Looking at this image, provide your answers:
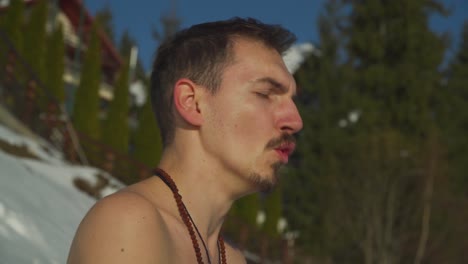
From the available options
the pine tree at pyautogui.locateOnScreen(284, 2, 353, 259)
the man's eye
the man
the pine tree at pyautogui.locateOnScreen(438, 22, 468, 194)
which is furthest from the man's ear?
the pine tree at pyautogui.locateOnScreen(438, 22, 468, 194)

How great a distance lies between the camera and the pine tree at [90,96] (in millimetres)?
21719

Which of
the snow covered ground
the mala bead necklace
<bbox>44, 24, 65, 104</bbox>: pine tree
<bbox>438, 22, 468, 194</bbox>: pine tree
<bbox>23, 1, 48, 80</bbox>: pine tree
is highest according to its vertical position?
the mala bead necklace

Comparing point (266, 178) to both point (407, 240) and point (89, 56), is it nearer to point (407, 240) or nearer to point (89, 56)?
point (89, 56)

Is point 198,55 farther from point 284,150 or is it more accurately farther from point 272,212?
point 272,212

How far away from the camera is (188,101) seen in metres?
1.61

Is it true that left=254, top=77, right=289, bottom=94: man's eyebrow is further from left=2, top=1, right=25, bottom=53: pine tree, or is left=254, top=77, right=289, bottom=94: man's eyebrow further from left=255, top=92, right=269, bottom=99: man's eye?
left=2, top=1, right=25, bottom=53: pine tree

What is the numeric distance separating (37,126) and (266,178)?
1410 centimetres

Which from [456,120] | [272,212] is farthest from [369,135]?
[456,120]

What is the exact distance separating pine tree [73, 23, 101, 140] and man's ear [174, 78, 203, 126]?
20083mm

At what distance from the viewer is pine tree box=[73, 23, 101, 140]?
21719 mm

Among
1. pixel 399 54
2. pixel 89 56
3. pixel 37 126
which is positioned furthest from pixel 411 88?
pixel 37 126

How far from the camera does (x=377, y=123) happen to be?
3456 cm

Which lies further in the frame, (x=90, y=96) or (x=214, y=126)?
(x=90, y=96)

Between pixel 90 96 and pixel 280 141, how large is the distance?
2151 centimetres
